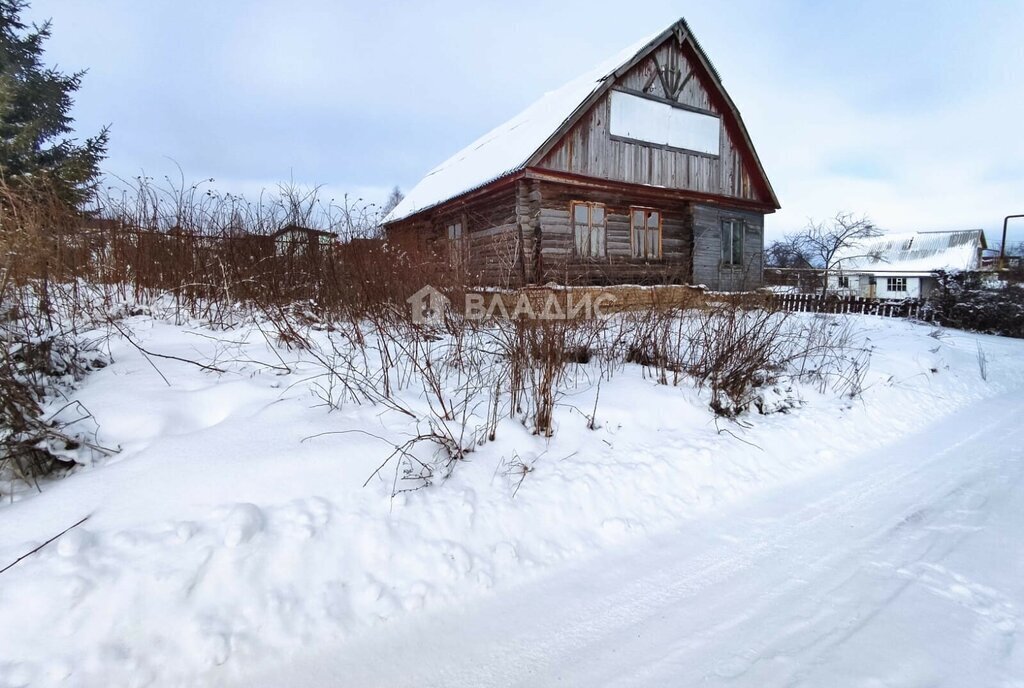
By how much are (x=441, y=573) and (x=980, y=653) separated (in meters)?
2.05

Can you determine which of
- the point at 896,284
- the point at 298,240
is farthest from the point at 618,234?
the point at 896,284

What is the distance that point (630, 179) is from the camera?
1121 cm

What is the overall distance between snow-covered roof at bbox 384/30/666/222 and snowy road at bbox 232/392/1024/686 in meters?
8.78

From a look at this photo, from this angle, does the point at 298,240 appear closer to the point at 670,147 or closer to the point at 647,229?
the point at 647,229

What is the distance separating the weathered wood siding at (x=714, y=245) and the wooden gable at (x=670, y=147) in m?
0.52

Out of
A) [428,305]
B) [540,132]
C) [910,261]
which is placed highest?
[540,132]

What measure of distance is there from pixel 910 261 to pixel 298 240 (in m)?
43.8

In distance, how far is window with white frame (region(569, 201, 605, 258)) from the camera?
1075 centimetres

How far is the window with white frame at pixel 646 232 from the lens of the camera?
38.9ft

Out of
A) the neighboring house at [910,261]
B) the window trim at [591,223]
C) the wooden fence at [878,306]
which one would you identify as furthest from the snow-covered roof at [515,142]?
the neighboring house at [910,261]

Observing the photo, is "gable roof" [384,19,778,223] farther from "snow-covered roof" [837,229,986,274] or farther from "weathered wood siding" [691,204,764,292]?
"snow-covered roof" [837,229,986,274]

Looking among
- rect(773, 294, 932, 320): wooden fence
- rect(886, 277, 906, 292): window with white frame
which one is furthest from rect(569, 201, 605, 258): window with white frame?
rect(886, 277, 906, 292): window with white frame

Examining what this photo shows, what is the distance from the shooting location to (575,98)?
1062 centimetres

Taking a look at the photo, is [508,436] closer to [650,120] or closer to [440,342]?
[440,342]
